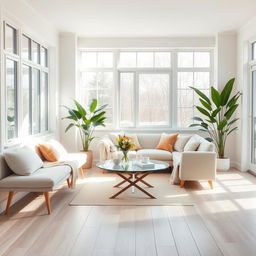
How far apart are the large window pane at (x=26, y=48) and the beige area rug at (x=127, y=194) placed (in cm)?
237

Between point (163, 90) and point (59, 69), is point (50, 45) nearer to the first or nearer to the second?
point (59, 69)

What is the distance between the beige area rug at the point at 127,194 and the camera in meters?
4.74

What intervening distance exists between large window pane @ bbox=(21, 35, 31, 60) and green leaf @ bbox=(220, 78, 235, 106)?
3874 millimetres

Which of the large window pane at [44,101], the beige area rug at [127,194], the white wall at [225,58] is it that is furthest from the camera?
the white wall at [225,58]

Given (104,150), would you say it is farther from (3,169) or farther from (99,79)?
(3,169)

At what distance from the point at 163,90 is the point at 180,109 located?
0.60 metres

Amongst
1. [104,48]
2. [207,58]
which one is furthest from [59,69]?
[207,58]

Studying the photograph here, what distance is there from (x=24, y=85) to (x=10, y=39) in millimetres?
975

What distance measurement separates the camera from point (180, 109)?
8117 millimetres

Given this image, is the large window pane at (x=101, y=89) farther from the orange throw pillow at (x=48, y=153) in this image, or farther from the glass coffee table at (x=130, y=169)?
the glass coffee table at (x=130, y=169)

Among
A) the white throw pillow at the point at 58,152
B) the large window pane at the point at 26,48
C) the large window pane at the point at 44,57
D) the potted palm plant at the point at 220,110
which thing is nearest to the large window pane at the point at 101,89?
the large window pane at the point at 44,57

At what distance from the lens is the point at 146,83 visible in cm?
815

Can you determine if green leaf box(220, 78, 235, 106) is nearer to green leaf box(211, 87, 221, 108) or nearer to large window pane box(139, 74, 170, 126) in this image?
green leaf box(211, 87, 221, 108)

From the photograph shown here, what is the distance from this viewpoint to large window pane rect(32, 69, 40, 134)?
630cm
